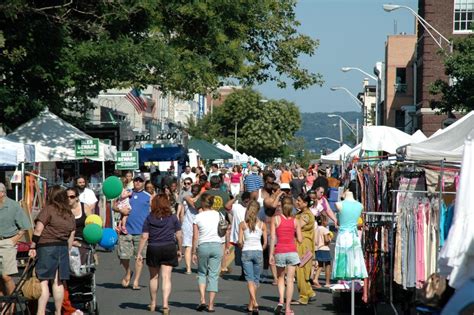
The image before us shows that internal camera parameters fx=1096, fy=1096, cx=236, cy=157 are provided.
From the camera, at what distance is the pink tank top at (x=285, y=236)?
1532 cm

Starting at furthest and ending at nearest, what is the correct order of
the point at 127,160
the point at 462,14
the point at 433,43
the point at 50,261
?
the point at 433,43, the point at 462,14, the point at 127,160, the point at 50,261

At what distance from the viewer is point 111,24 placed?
26562mm

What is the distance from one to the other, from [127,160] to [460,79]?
13.3 metres

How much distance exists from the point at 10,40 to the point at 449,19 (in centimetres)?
4253

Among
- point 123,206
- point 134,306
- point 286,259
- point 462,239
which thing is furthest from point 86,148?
point 462,239

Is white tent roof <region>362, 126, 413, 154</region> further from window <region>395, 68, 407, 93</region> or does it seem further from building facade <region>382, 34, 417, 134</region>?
window <region>395, 68, 407, 93</region>

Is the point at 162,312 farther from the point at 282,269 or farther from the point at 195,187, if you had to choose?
the point at 195,187

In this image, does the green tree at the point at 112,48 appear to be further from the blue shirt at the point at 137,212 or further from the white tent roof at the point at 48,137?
the blue shirt at the point at 137,212

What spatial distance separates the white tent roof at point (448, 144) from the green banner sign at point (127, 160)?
57.8 feet

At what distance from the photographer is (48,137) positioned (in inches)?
953

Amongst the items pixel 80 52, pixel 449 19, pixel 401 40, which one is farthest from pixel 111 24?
pixel 401 40

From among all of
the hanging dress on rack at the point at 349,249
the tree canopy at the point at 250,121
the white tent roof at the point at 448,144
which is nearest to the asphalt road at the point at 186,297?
the hanging dress on rack at the point at 349,249

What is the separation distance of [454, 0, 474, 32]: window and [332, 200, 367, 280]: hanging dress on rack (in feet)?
159

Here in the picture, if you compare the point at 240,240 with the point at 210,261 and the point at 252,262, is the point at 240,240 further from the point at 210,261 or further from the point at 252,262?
the point at 210,261
